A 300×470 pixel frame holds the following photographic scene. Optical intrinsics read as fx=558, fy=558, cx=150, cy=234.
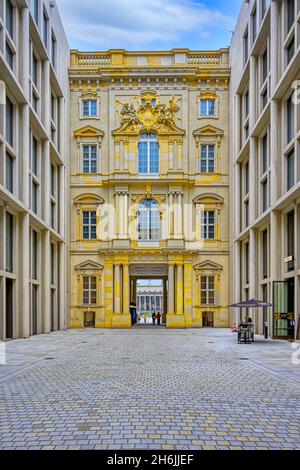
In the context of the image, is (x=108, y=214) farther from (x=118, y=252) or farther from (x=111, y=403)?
(x=111, y=403)

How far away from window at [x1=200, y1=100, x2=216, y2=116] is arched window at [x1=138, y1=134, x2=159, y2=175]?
13.6 feet

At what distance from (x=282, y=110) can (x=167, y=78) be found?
1658 cm

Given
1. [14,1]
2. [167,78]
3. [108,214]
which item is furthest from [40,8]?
[108,214]

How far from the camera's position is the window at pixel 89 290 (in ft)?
132

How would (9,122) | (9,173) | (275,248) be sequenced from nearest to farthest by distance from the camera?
1. (9,173)
2. (9,122)
3. (275,248)

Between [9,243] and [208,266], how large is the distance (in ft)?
58.2

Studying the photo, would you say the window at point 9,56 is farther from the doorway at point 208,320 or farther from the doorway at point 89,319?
the doorway at point 208,320

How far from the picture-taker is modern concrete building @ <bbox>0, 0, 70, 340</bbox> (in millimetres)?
25250

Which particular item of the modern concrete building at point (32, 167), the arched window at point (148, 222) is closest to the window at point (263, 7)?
the modern concrete building at point (32, 167)

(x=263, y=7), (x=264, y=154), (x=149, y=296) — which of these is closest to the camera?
(x=263, y=7)

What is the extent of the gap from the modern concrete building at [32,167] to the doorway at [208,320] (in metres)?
9.88

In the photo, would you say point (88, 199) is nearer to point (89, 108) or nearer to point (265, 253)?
point (89, 108)

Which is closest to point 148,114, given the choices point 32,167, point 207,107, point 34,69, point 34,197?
point 207,107

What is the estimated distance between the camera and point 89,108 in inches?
1638
